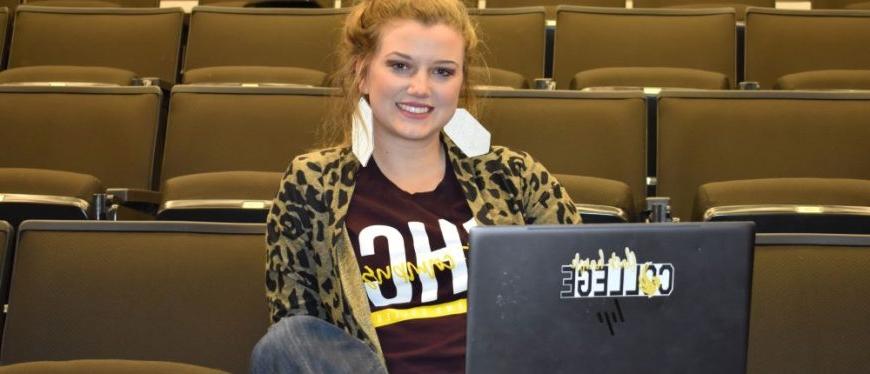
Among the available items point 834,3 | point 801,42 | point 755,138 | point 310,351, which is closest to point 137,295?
point 310,351

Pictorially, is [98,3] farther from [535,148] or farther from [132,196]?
[535,148]

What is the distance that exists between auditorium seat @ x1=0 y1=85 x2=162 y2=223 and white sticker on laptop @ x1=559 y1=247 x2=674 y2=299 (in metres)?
1.15

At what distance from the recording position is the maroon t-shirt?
0.89m

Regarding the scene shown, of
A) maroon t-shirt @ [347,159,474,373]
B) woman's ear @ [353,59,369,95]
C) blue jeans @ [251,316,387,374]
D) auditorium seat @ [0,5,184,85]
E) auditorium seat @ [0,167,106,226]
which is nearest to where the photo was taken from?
blue jeans @ [251,316,387,374]

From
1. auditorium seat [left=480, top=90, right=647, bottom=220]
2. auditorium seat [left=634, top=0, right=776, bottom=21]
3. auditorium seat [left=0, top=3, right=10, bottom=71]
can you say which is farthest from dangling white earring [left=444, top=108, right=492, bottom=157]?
auditorium seat [left=634, top=0, right=776, bottom=21]

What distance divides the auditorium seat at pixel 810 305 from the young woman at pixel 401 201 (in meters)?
0.25

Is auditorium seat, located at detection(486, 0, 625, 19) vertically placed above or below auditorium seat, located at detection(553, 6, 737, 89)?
above

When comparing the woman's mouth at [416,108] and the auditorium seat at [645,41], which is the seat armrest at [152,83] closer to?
the auditorium seat at [645,41]

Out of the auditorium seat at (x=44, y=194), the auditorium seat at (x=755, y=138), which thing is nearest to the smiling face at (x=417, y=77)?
the auditorium seat at (x=44, y=194)

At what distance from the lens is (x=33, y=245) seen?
3.74 ft

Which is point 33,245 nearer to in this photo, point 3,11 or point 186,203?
point 186,203

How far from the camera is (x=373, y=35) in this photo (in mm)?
974

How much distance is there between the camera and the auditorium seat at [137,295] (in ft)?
3.67

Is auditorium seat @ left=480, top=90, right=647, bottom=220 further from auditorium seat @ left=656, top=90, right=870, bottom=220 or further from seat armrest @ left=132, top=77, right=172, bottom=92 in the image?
seat armrest @ left=132, top=77, right=172, bottom=92
